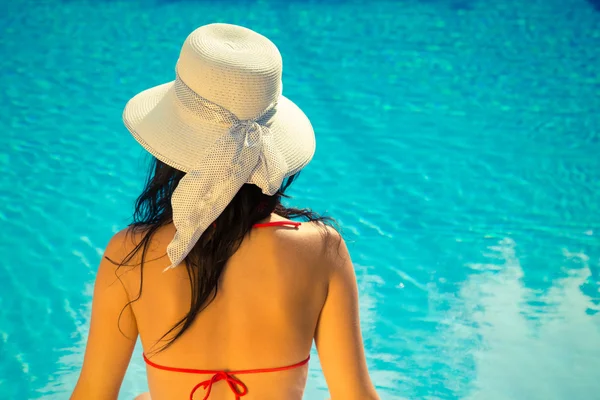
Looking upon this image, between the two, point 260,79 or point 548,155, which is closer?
point 260,79

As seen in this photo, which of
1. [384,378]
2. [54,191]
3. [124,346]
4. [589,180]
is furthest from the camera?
[589,180]

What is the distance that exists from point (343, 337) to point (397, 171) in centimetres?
417

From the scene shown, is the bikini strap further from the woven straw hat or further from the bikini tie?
the woven straw hat

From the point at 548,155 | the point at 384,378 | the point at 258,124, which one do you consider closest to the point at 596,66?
the point at 548,155

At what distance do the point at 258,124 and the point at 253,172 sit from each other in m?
0.11

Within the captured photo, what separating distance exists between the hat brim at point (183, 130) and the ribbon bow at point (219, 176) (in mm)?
34

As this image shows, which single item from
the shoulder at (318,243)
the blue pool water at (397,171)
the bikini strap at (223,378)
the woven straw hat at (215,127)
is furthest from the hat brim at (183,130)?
the blue pool water at (397,171)

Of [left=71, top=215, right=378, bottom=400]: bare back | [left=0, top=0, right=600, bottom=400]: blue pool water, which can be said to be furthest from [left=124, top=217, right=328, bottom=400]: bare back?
[left=0, top=0, right=600, bottom=400]: blue pool water

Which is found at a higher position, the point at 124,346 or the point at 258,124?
the point at 258,124

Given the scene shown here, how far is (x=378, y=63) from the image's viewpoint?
7594 millimetres

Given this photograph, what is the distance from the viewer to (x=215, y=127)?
1.71 m

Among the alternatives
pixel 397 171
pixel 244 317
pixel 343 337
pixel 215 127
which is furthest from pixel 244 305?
pixel 397 171

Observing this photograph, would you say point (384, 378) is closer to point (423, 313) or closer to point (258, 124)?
point (423, 313)

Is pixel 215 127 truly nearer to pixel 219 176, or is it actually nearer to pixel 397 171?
pixel 219 176
